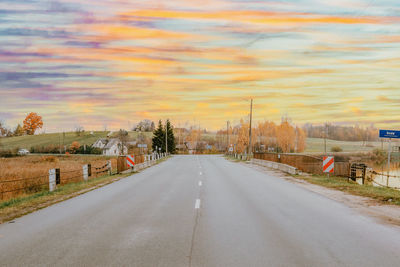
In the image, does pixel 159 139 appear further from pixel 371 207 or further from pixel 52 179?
pixel 371 207

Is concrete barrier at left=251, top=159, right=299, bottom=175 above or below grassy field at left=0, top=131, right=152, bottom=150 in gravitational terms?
below

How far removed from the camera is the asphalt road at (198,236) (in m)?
5.54

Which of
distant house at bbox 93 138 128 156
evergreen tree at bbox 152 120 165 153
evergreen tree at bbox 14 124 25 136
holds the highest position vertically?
evergreen tree at bbox 14 124 25 136

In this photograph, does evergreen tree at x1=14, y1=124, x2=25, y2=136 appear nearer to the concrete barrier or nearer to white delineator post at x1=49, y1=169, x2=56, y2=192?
the concrete barrier

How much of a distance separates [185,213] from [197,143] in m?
158

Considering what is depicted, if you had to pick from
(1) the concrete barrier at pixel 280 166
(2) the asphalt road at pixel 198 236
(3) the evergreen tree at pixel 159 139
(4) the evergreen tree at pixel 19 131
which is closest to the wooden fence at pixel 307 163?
(1) the concrete barrier at pixel 280 166

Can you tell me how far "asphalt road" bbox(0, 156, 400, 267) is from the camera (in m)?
5.54

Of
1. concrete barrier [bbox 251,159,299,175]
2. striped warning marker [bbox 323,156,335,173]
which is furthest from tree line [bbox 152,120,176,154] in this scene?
striped warning marker [bbox 323,156,335,173]

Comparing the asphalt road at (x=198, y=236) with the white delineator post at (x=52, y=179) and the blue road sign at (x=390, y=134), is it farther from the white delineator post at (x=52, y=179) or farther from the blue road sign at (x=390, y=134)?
the blue road sign at (x=390, y=134)

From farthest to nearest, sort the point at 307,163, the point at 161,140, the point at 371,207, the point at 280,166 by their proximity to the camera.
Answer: the point at 161,140
the point at 307,163
the point at 280,166
the point at 371,207

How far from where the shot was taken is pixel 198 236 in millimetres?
6973

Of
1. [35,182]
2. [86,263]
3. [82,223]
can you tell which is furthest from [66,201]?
[35,182]

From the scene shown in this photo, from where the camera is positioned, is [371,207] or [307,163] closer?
[371,207]

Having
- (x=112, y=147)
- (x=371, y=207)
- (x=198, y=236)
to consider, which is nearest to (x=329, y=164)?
(x=371, y=207)
